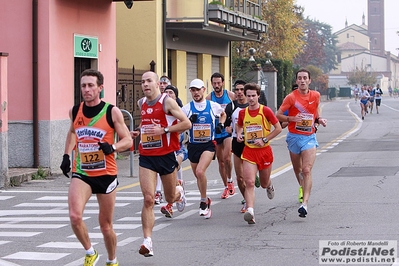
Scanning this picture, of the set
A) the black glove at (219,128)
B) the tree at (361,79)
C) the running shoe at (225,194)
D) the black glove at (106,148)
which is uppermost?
the tree at (361,79)

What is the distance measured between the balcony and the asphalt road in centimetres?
965

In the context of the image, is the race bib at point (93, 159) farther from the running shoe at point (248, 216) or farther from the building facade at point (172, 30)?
the building facade at point (172, 30)

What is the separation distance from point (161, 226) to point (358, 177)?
20.2 ft

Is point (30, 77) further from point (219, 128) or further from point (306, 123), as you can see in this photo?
point (306, 123)

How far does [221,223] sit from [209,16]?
53.5 ft

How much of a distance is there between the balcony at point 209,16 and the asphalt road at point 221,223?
9653 mm

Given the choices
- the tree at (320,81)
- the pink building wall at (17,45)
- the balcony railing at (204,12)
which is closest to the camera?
the pink building wall at (17,45)

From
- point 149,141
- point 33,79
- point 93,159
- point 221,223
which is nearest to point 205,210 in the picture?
point 221,223

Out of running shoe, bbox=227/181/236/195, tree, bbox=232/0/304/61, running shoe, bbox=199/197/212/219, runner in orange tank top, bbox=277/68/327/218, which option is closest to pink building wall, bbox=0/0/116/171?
running shoe, bbox=227/181/236/195

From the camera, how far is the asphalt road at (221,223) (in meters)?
8.89

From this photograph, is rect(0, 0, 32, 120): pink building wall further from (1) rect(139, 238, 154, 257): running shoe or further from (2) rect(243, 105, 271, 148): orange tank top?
(1) rect(139, 238, 154, 257): running shoe

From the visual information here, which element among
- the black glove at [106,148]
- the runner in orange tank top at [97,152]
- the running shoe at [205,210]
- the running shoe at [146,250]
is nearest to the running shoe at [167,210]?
the running shoe at [205,210]

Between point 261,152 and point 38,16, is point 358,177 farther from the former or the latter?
point 38,16

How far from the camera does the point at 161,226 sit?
11.0 metres
